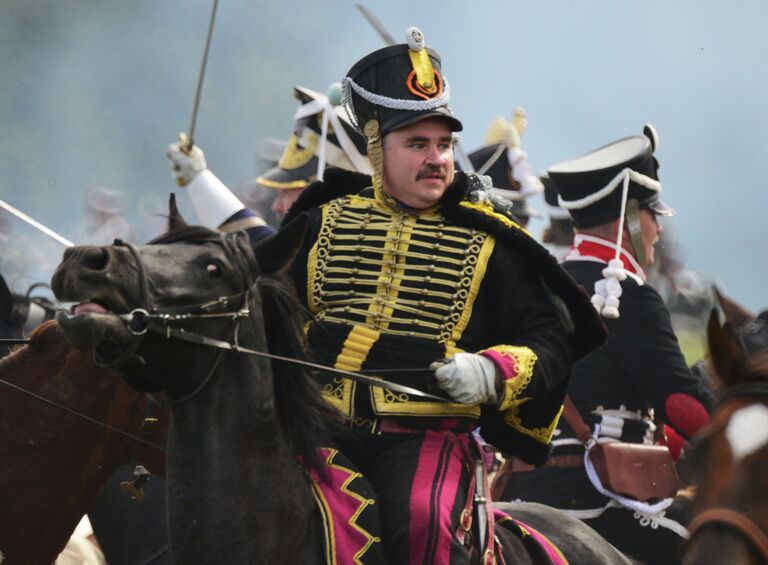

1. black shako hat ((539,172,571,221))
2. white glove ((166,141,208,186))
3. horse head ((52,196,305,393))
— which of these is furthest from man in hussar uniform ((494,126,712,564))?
horse head ((52,196,305,393))

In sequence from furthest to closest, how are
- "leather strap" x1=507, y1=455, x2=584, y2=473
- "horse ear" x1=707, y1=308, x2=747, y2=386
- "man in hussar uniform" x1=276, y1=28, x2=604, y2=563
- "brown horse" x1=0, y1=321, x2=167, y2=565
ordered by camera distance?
"leather strap" x1=507, y1=455, x2=584, y2=473 < "brown horse" x1=0, y1=321, x2=167, y2=565 < "man in hussar uniform" x1=276, y1=28, x2=604, y2=563 < "horse ear" x1=707, y1=308, x2=747, y2=386

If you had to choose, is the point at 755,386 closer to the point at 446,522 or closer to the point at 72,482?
the point at 446,522

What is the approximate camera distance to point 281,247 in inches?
171

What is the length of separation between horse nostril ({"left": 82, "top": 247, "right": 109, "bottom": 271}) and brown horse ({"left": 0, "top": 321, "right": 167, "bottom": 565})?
1945mm

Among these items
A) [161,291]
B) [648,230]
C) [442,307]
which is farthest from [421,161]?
[648,230]

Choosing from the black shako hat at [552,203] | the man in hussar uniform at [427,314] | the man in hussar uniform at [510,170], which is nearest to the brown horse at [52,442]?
the man in hussar uniform at [427,314]

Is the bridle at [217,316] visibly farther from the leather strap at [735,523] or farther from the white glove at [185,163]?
the white glove at [185,163]

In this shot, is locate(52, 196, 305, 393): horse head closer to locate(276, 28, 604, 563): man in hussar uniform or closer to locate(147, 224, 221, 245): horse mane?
locate(147, 224, 221, 245): horse mane

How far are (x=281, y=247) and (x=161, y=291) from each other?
47 centimetres

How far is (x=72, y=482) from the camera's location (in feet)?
18.8

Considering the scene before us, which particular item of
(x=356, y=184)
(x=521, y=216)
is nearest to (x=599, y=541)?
(x=356, y=184)

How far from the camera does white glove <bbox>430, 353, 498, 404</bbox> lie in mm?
4285

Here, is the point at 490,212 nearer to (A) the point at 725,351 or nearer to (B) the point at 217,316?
(B) the point at 217,316

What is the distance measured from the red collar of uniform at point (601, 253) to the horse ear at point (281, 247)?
3122 millimetres
